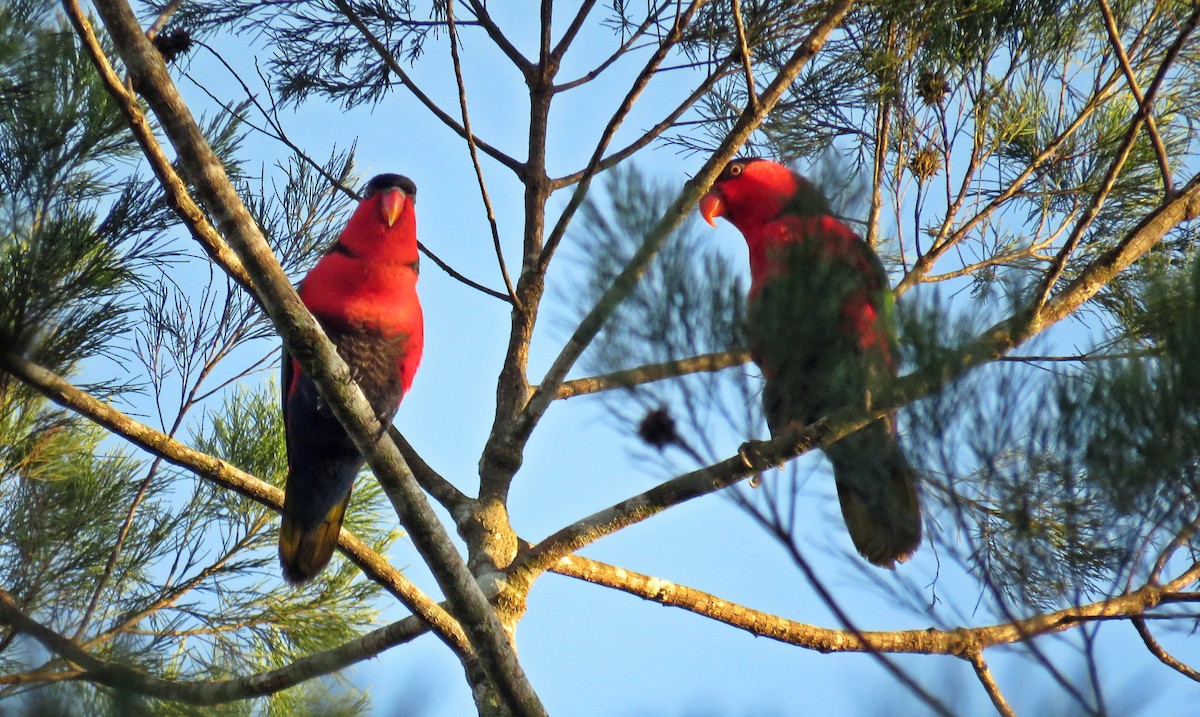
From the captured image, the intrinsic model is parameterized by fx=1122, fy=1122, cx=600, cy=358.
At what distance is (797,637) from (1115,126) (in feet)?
4.99

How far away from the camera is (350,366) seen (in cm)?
260

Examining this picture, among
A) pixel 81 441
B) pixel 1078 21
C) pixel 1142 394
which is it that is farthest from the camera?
pixel 81 441

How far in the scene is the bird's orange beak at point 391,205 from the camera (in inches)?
108

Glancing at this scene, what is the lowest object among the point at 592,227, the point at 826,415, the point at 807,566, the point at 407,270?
the point at 807,566

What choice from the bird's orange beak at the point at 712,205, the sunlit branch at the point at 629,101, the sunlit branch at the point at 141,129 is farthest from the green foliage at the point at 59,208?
the bird's orange beak at the point at 712,205

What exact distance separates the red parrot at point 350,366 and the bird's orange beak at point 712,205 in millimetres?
841

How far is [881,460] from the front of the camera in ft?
4.74

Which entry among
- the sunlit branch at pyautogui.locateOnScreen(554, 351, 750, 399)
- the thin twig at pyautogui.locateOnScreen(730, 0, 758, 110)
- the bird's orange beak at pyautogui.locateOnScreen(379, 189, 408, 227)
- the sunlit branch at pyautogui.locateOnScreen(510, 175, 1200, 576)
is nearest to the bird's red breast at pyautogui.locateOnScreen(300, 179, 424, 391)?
the bird's orange beak at pyautogui.locateOnScreen(379, 189, 408, 227)

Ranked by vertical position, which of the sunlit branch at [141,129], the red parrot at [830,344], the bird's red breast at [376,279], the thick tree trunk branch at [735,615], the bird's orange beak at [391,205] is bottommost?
the red parrot at [830,344]

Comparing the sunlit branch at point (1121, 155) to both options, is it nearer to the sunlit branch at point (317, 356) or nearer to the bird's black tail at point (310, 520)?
the sunlit branch at point (317, 356)

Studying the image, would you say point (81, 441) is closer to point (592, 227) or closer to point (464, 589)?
point (464, 589)

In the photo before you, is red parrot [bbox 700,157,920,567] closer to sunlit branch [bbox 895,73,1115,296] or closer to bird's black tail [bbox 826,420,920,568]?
bird's black tail [bbox 826,420,920,568]

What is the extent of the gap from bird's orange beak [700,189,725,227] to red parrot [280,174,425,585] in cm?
84

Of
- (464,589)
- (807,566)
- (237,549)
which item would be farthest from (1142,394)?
(237,549)
